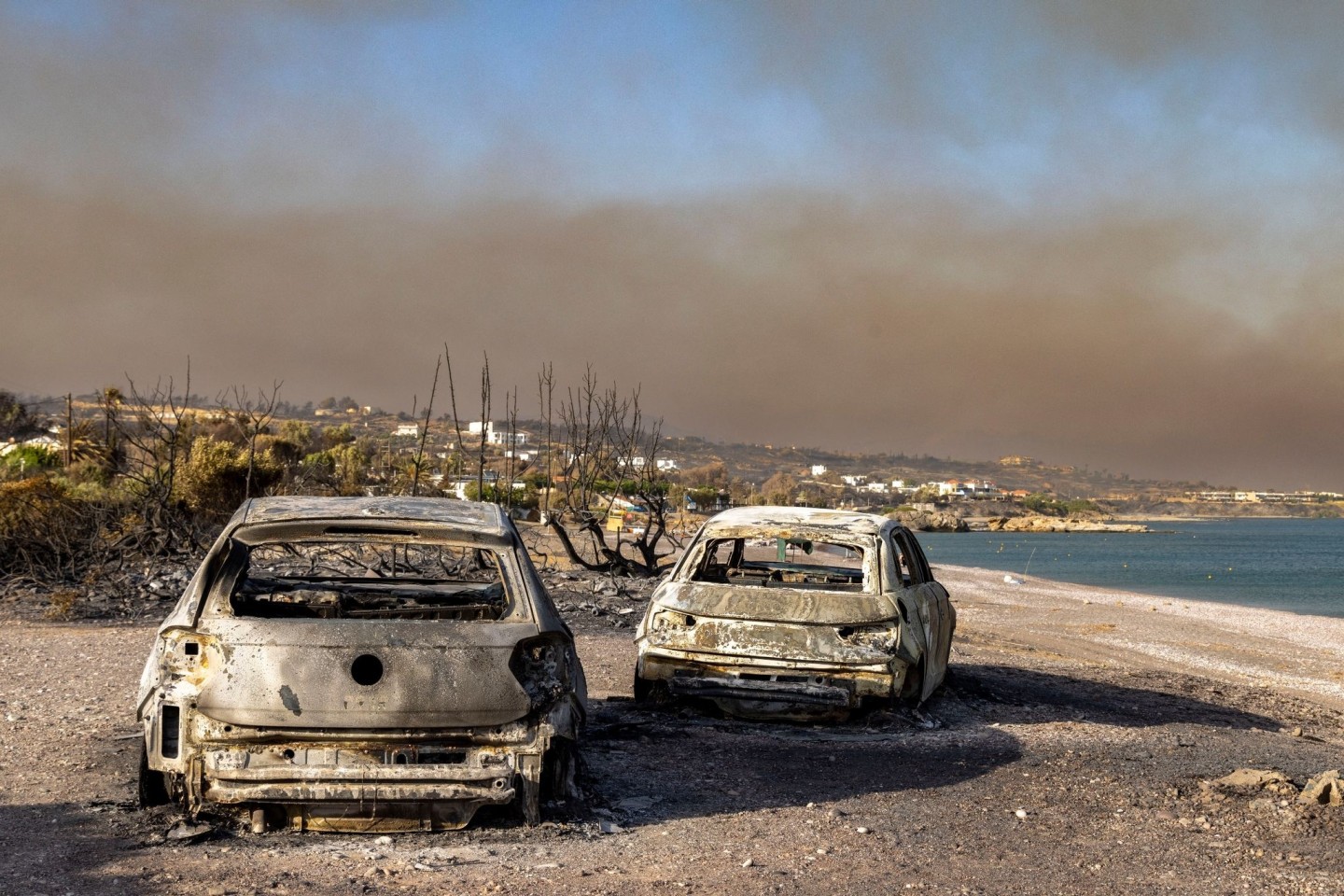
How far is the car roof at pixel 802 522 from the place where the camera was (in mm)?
10281

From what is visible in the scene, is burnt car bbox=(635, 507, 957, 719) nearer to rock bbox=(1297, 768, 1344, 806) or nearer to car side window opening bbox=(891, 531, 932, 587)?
car side window opening bbox=(891, 531, 932, 587)

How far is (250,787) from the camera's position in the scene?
5.97 m

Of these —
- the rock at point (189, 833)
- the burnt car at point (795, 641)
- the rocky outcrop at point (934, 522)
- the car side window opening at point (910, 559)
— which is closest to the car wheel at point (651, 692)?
the burnt car at point (795, 641)

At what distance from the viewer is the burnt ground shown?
18.5ft

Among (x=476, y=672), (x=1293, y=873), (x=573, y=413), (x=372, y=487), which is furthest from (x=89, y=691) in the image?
(x=372, y=487)

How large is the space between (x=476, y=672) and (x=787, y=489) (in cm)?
10313

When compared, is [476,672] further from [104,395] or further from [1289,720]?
[104,395]

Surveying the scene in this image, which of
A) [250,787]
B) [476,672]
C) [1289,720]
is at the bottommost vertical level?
[1289,720]

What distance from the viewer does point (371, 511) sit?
6742mm

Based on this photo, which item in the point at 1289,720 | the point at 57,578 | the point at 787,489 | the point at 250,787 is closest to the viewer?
the point at 250,787

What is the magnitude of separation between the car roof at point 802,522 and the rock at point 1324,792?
3.59 m

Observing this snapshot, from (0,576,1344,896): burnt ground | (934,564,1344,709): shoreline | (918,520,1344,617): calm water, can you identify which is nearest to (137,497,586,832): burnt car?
(0,576,1344,896): burnt ground

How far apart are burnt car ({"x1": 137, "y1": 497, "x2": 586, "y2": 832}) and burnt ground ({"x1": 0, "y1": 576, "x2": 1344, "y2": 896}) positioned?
20 cm

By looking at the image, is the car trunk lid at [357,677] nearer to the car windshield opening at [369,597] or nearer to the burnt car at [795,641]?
the car windshield opening at [369,597]
